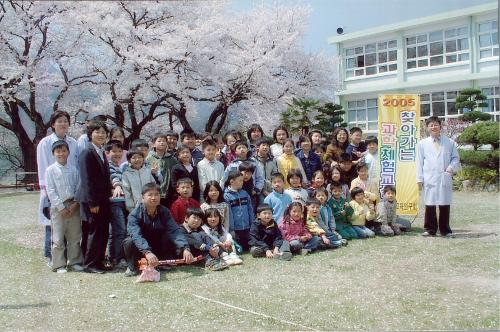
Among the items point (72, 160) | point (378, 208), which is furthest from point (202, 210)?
point (378, 208)

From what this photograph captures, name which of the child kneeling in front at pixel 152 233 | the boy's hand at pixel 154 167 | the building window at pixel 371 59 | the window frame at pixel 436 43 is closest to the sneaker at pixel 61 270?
the child kneeling in front at pixel 152 233

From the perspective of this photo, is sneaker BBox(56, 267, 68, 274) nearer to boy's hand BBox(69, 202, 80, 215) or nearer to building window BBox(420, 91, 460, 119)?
boy's hand BBox(69, 202, 80, 215)

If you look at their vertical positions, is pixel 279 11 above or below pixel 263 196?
above

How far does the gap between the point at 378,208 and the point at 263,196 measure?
150cm

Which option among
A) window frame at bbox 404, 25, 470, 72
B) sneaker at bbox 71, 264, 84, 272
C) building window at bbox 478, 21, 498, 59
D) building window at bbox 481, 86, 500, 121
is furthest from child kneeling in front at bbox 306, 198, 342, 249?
building window at bbox 481, 86, 500, 121

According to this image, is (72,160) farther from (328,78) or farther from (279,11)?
(328,78)

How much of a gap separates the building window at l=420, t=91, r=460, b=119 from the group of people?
12.8 m

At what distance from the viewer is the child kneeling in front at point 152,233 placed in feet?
14.2

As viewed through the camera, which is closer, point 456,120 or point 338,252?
point 338,252

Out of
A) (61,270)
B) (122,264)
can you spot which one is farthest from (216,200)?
(61,270)

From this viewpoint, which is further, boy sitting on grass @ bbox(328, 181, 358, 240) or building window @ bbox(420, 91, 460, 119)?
building window @ bbox(420, 91, 460, 119)

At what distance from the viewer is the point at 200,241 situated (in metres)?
4.71

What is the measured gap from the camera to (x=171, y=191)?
16.8 ft

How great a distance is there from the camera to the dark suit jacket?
14.6ft
